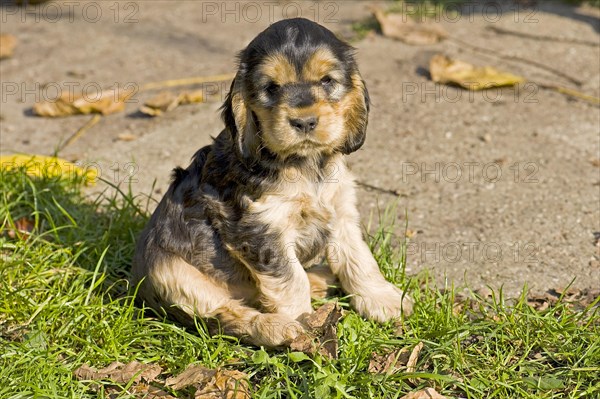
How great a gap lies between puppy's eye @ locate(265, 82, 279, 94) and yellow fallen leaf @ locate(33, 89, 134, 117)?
13.3 ft

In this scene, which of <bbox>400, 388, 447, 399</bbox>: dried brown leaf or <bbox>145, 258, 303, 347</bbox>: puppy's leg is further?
<bbox>145, 258, 303, 347</bbox>: puppy's leg

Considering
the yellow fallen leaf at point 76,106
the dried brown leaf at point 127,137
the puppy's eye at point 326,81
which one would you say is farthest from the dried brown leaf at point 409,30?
the puppy's eye at point 326,81

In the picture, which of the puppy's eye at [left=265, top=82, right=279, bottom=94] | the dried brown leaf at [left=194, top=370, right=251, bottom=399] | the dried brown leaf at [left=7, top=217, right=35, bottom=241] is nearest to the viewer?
Result: the dried brown leaf at [left=194, top=370, right=251, bottom=399]

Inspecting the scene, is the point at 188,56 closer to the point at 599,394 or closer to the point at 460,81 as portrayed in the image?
the point at 460,81

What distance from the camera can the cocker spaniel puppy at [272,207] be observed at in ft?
13.9

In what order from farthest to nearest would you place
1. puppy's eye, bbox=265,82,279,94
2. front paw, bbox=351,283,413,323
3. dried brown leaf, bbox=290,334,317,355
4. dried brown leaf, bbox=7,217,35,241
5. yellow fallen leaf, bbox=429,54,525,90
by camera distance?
1. yellow fallen leaf, bbox=429,54,525,90
2. dried brown leaf, bbox=7,217,35,241
3. front paw, bbox=351,283,413,323
4. dried brown leaf, bbox=290,334,317,355
5. puppy's eye, bbox=265,82,279,94

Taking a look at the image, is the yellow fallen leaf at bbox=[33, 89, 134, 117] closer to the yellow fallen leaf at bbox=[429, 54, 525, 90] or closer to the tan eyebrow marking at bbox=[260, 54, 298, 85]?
the yellow fallen leaf at bbox=[429, 54, 525, 90]

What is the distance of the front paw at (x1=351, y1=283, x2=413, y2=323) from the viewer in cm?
481

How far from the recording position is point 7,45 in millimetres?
9273

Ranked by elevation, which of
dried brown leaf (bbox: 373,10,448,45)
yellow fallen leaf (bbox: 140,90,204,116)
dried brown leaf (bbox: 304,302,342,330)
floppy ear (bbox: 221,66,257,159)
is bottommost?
dried brown leaf (bbox: 304,302,342,330)

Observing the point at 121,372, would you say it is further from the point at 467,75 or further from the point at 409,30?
the point at 409,30

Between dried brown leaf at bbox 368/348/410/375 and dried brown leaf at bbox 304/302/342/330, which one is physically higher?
dried brown leaf at bbox 304/302/342/330

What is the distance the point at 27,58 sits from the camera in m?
9.20

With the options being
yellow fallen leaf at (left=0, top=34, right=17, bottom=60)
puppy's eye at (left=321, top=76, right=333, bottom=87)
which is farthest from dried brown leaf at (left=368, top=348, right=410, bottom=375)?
yellow fallen leaf at (left=0, top=34, right=17, bottom=60)
